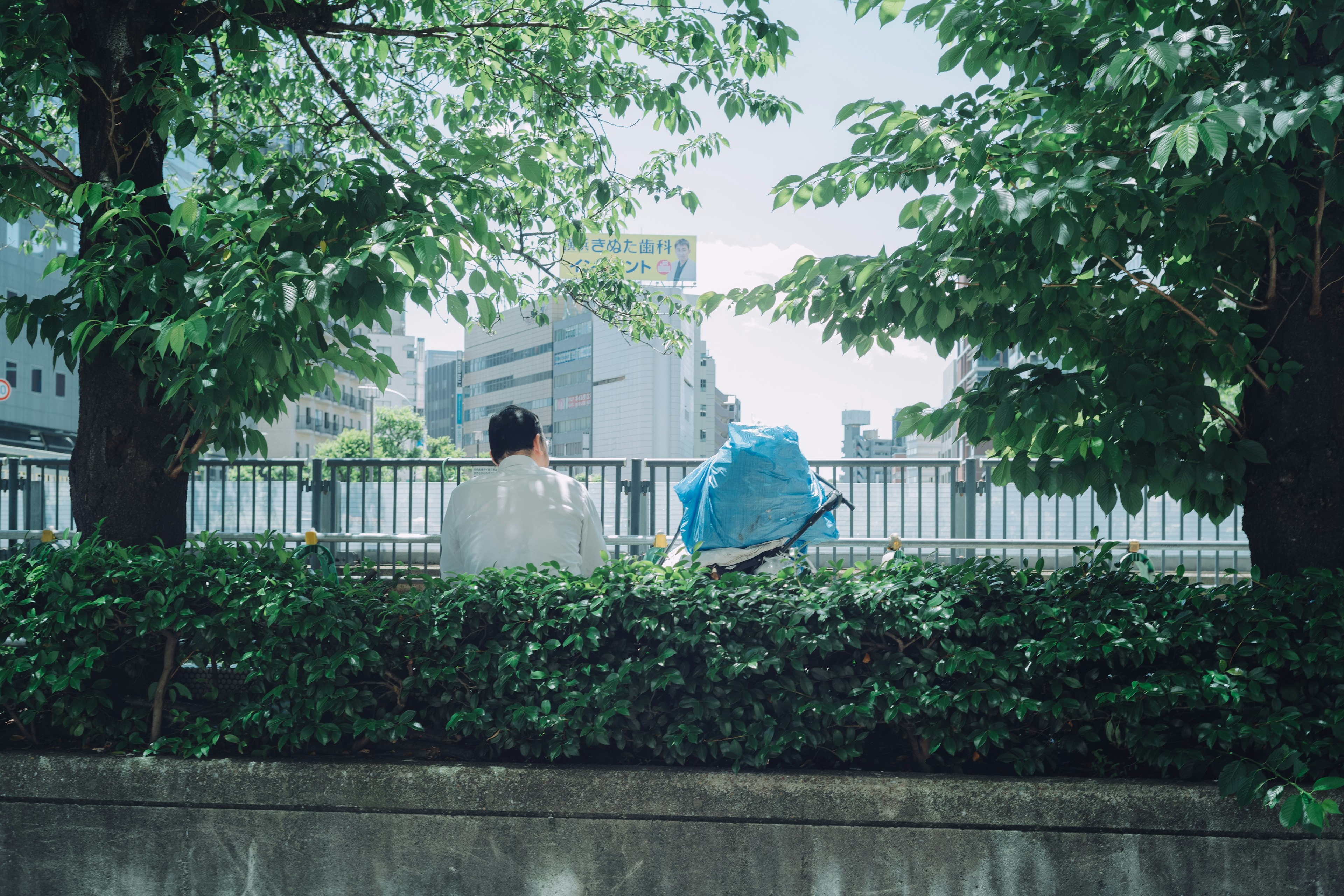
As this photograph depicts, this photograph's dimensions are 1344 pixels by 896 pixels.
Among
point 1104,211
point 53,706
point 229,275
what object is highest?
point 1104,211

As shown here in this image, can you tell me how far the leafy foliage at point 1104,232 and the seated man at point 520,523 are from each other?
1.26 m

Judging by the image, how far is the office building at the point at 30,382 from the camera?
4797 cm

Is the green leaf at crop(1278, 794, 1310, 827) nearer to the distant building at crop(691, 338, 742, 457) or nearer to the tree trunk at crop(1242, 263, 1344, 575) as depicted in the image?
the tree trunk at crop(1242, 263, 1344, 575)

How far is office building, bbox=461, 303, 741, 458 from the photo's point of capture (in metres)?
115

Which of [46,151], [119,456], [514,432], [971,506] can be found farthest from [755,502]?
[971,506]

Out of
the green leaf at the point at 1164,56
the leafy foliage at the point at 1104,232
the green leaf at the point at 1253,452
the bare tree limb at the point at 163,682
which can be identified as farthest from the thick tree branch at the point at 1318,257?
the bare tree limb at the point at 163,682

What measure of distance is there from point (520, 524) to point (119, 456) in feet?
5.87

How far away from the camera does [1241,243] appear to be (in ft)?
12.2

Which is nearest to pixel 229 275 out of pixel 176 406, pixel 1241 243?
pixel 176 406

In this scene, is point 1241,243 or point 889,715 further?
point 1241,243

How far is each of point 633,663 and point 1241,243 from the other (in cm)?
291

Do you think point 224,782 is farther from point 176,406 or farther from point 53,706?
point 176,406

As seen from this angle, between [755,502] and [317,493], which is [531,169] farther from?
[317,493]

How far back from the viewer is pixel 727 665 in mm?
3361
